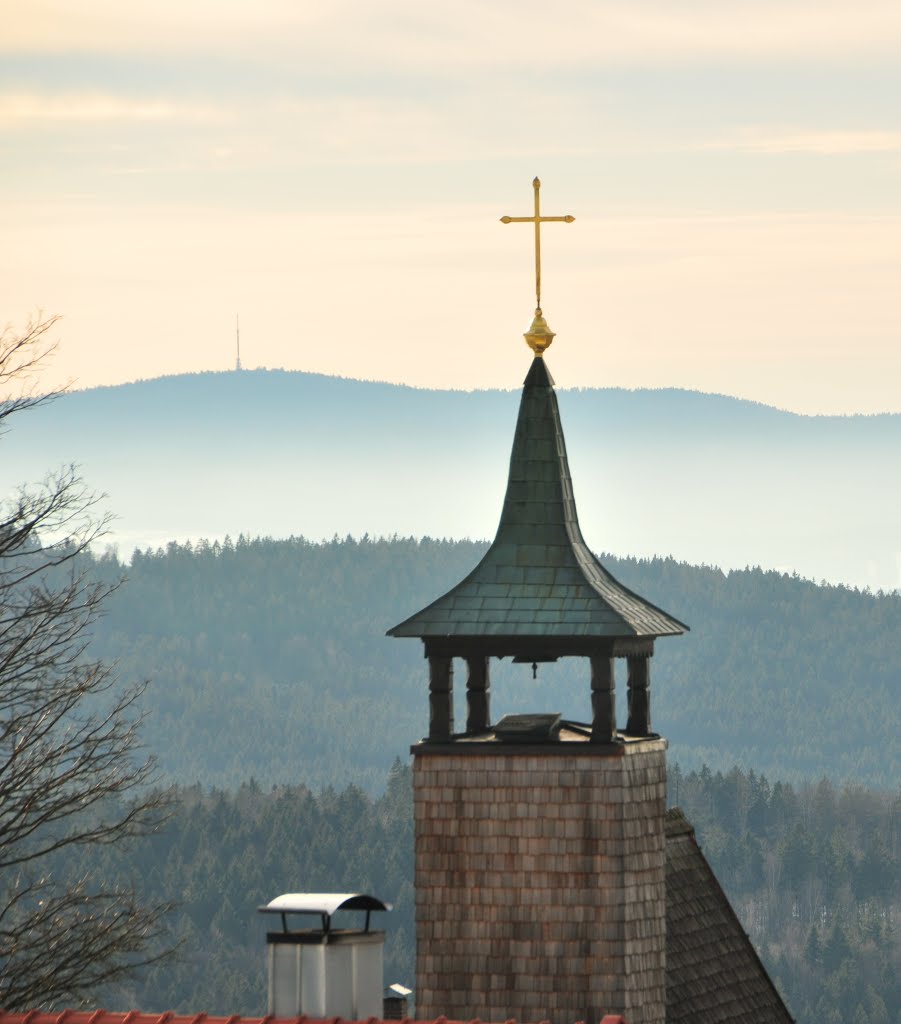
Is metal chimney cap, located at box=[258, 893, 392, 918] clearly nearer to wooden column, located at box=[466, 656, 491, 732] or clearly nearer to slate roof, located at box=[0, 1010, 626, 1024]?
slate roof, located at box=[0, 1010, 626, 1024]

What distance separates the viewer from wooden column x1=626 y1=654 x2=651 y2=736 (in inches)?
1630

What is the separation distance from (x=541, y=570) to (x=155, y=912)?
302 inches

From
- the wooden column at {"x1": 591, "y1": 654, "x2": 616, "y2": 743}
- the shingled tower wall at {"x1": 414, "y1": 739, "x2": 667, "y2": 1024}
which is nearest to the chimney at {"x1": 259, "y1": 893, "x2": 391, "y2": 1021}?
the shingled tower wall at {"x1": 414, "y1": 739, "x2": 667, "y2": 1024}

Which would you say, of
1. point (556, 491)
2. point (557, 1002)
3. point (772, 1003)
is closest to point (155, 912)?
point (557, 1002)

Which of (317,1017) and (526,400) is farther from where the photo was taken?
(526,400)

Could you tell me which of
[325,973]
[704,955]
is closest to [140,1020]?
[325,973]

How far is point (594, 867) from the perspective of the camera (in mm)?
39438

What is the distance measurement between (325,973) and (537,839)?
10189 millimetres

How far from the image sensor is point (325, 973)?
29688mm

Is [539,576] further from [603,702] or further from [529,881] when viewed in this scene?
[529,881]

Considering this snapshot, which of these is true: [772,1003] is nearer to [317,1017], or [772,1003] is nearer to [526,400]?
[526,400]

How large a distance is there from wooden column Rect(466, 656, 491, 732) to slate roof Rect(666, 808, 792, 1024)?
413 cm

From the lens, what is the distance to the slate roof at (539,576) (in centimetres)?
4034

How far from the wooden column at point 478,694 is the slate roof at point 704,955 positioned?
4127mm
